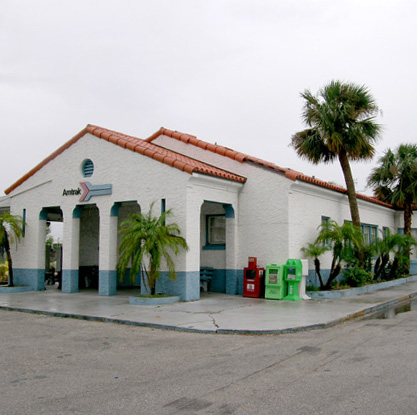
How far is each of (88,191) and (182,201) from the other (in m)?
4.19

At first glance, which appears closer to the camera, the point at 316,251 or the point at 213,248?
the point at 316,251

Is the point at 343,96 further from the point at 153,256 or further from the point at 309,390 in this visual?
the point at 309,390

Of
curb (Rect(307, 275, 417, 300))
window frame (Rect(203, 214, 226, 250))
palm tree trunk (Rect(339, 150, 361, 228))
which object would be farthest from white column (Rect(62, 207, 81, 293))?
palm tree trunk (Rect(339, 150, 361, 228))

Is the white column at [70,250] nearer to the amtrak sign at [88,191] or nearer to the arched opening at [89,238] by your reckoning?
the amtrak sign at [88,191]

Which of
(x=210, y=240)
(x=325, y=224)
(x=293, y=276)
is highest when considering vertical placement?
(x=325, y=224)

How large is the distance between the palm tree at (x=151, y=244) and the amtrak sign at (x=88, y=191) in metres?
2.40

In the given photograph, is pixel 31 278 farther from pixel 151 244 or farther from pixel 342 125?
pixel 342 125

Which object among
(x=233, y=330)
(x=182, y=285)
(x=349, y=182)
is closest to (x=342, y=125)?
(x=349, y=182)

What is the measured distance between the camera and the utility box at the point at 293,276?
1461 centimetres

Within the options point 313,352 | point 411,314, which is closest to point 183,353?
point 313,352

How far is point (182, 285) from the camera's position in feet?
46.6

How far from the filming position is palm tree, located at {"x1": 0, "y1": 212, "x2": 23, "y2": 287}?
17.7 m

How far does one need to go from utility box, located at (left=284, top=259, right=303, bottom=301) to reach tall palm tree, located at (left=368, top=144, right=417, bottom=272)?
11046 mm

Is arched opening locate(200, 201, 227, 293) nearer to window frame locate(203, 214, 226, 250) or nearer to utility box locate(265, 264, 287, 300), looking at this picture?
window frame locate(203, 214, 226, 250)
